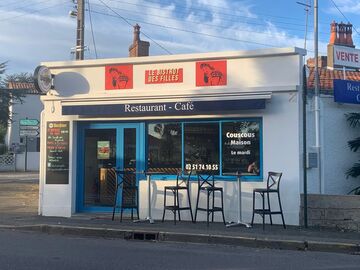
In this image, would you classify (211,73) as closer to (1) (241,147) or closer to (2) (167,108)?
(2) (167,108)

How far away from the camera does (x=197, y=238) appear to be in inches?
413

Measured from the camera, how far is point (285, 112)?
12102 millimetres

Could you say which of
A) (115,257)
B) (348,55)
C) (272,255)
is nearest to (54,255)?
(115,257)

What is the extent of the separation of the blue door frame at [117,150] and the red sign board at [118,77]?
988mm

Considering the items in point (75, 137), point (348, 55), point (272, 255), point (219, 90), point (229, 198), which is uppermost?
point (348, 55)

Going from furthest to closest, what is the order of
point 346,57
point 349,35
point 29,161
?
point 29,161 < point 349,35 < point 346,57

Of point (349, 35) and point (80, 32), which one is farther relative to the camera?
point (349, 35)

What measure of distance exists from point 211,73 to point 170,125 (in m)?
1.68

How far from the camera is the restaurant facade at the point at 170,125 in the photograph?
1207 centimetres

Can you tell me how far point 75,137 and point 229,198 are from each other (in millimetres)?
4408

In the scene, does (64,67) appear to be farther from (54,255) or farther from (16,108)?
(16,108)

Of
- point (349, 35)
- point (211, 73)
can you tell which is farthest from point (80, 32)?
point (349, 35)

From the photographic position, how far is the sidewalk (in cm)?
990

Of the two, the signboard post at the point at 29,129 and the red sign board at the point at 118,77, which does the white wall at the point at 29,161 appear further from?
the red sign board at the point at 118,77
